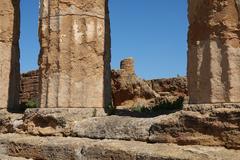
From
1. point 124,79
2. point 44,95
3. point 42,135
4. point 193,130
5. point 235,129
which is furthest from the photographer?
point 124,79

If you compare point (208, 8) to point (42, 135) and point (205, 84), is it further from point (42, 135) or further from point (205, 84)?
point (42, 135)

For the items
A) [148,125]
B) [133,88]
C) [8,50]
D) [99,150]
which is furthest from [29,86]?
[148,125]

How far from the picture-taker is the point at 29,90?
52.5ft

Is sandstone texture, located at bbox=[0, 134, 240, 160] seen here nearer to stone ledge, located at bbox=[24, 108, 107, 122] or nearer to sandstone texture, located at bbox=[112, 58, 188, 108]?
stone ledge, located at bbox=[24, 108, 107, 122]

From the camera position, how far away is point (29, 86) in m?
16.2

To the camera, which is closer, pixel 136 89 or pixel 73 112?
pixel 73 112

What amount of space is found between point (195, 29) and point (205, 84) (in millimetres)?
679

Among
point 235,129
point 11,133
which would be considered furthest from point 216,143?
point 11,133

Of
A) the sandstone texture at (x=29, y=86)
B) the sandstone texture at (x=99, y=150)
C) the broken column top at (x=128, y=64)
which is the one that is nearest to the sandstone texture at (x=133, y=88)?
the sandstone texture at (x=29, y=86)

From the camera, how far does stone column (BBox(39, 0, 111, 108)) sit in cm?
609

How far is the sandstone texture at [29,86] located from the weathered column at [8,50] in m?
7.42

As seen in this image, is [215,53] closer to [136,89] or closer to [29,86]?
[29,86]

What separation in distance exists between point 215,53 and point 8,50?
5098 millimetres

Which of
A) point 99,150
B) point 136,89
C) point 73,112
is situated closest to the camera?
point 99,150
